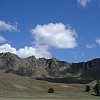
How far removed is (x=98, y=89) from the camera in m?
169
